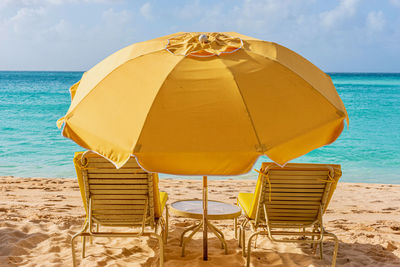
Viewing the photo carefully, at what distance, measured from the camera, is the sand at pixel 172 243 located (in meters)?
4.09

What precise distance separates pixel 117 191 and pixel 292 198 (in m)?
1.71

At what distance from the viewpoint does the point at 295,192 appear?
12.7ft

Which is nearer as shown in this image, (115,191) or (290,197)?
Result: (115,191)

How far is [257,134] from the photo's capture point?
8.70 feet

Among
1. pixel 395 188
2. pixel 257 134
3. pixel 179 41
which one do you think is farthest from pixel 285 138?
pixel 395 188

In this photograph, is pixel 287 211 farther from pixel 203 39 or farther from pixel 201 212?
pixel 203 39

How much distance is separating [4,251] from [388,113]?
25.0 metres

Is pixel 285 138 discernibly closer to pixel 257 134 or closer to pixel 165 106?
pixel 257 134

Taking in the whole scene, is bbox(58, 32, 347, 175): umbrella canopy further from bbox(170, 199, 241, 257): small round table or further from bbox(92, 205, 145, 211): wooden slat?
bbox(170, 199, 241, 257): small round table

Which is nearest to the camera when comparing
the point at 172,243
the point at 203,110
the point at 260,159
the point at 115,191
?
the point at 203,110

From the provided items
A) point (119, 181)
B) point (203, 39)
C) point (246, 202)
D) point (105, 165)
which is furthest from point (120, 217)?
point (203, 39)

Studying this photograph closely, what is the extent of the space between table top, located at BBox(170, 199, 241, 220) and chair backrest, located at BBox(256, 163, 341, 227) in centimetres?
35

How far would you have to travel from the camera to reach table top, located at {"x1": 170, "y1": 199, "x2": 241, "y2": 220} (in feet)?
13.2

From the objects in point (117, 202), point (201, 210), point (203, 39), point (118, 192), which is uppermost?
point (203, 39)
